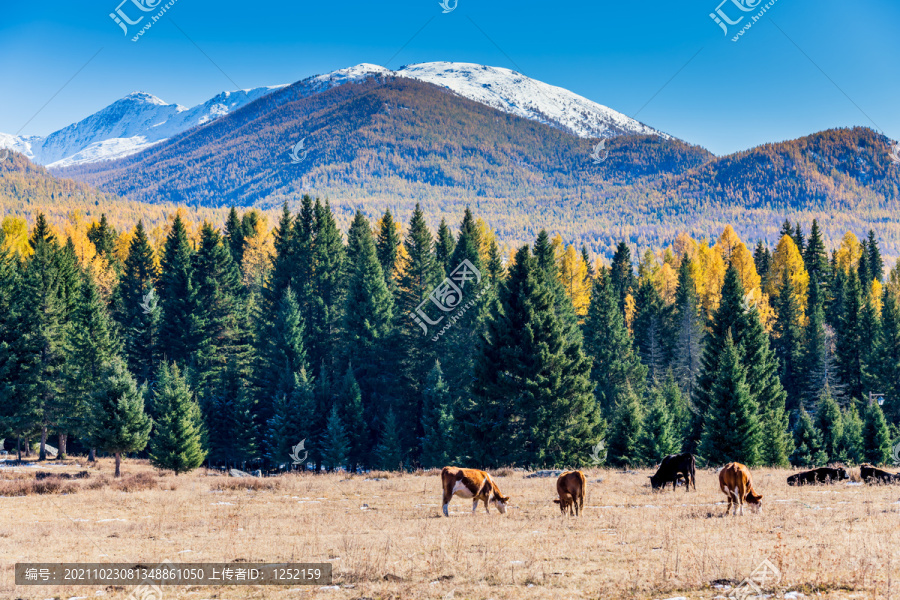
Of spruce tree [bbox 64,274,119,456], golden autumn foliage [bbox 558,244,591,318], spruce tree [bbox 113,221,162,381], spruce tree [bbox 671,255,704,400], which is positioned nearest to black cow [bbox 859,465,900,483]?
spruce tree [bbox 64,274,119,456]

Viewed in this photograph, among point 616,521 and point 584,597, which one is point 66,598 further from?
point 616,521

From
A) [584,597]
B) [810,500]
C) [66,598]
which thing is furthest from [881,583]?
[66,598]

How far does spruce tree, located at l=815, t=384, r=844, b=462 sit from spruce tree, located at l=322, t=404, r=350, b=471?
115 ft

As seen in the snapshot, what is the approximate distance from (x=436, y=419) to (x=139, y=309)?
31.8 metres

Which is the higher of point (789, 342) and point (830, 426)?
point (789, 342)

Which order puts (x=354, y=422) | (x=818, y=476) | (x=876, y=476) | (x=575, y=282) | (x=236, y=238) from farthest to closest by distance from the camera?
1. (x=236, y=238)
2. (x=575, y=282)
3. (x=354, y=422)
4. (x=818, y=476)
5. (x=876, y=476)

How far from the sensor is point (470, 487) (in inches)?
798

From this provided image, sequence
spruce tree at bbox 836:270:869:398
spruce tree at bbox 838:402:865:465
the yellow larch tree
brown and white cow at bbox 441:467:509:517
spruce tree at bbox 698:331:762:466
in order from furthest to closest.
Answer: the yellow larch tree
spruce tree at bbox 836:270:869:398
spruce tree at bbox 838:402:865:465
spruce tree at bbox 698:331:762:466
brown and white cow at bbox 441:467:509:517

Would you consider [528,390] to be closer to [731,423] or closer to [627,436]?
[627,436]

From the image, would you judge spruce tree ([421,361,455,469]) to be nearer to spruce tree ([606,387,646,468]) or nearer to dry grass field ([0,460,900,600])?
spruce tree ([606,387,646,468])

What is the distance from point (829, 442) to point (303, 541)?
45.2 metres

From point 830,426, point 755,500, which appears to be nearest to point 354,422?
point 830,426

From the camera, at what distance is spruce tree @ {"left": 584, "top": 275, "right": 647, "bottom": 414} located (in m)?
64.5

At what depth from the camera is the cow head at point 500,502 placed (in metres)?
20.3
